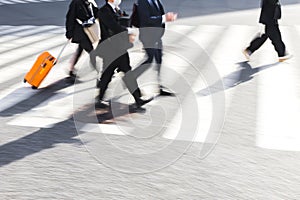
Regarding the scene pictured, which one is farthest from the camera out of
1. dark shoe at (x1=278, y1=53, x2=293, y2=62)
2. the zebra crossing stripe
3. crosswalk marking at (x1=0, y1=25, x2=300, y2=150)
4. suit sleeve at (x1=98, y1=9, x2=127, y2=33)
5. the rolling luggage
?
dark shoe at (x1=278, y1=53, x2=293, y2=62)

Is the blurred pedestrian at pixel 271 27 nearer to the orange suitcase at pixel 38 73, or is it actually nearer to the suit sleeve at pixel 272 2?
the suit sleeve at pixel 272 2

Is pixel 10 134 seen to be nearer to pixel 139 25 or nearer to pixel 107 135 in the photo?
pixel 107 135

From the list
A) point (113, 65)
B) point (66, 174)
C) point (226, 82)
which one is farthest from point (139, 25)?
point (66, 174)

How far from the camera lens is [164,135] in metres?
6.54

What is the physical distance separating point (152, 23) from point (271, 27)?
138 inches

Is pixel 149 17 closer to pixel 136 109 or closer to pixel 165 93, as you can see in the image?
pixel 165 93

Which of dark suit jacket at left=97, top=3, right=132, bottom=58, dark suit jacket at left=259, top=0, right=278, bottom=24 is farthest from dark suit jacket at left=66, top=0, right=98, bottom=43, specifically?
dark suit jacket at left=259, top=0, right=278, bottom=24

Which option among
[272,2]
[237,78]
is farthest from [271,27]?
[237,78]

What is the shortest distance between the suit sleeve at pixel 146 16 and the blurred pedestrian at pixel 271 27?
3.27m

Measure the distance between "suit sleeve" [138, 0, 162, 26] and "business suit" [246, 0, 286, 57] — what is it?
129 inches

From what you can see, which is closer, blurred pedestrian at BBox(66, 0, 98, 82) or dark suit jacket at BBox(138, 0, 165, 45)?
dark suit jacket at BBox(138, 0, 165, 45)

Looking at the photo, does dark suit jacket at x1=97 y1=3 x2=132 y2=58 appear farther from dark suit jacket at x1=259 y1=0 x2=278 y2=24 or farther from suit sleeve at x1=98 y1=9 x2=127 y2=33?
dark suit jacket at x1=259 y1=0 x2=278 y2=24

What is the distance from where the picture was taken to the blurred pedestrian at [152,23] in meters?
7.75

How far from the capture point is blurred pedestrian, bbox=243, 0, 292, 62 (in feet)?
33.4
